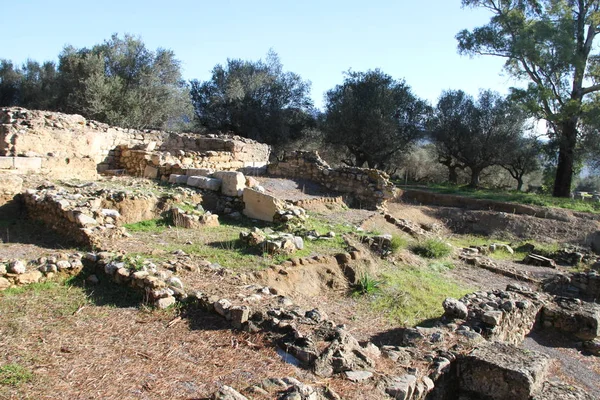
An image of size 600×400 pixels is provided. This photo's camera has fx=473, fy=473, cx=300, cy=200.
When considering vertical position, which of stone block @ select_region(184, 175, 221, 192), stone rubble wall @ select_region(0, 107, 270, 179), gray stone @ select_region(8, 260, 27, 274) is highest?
stone rubble wall @ select_region(0, 107, 270, 179)

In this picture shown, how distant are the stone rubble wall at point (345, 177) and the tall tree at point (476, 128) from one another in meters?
12.8

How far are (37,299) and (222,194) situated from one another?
6283mm

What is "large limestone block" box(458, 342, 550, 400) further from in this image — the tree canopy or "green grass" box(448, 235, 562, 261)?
the tree canopy

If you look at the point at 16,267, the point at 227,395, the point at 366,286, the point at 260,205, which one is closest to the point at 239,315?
the point at 227,395

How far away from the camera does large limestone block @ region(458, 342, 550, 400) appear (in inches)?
181

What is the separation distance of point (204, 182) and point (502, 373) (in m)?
8.44

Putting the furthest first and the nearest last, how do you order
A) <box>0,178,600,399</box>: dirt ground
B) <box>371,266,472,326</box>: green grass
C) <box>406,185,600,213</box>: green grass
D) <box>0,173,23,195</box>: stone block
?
1. <box>406,185,600,213</box>: green grass
2. <box>0,173,23,195</box>: stone block
3. <box>371,266,472,326</box>: green grass
4. <box>0,178,600,399</box>: dirt ground

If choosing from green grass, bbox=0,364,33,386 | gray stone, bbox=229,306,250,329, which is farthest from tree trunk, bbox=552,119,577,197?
green grass, bbox=0,364,33,386

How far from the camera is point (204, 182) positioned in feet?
38.0

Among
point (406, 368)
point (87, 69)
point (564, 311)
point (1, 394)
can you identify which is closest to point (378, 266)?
point (564, 311)

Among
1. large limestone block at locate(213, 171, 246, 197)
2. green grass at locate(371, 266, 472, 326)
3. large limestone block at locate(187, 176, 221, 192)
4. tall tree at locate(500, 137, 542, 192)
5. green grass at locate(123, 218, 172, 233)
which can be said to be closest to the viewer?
green grass at locate(371, 266, 472, 326)

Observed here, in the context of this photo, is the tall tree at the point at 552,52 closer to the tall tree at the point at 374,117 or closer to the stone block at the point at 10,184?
the tall tree at the point at 374,117

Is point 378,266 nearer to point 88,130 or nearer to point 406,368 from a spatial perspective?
point 406,368

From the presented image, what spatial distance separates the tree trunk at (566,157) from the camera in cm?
2370
